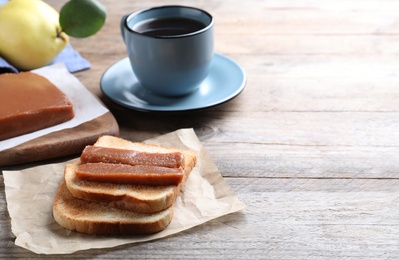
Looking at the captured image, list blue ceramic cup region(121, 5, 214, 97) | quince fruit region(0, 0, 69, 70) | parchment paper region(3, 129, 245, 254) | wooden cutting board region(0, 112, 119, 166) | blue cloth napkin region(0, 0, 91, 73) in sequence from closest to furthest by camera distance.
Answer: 1. parchment paper region(3, 129, 245, 254)
2. wooden cutting board region(0, 112, 119, 166)
3. blue ceramic cup region(121, 5, 214, 97)
4. quince fruit region(0, 0, 69, 70)
5. blue cloth napkin region(0, 0, 91, 73)

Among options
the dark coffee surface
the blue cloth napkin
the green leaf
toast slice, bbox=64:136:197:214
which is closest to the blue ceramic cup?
the dark coffee surface

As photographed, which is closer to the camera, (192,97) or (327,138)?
(327,138)

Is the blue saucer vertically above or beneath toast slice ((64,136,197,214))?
beneath

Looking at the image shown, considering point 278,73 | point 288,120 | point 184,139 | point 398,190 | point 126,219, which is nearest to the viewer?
point 126,219

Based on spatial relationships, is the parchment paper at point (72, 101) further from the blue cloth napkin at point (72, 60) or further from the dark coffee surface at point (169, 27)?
the dark coffee surface at point (169, 27)

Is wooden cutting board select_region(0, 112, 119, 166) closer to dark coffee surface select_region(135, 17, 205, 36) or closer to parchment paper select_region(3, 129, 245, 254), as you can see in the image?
parchment paper select_region(3, 129, 245, 254)

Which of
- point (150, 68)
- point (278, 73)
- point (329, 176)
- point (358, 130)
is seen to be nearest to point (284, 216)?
point (329, 176)

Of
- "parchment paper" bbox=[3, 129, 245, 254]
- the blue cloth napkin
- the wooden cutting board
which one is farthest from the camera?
the blue cloth napkin

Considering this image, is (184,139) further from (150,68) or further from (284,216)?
(284,216)
